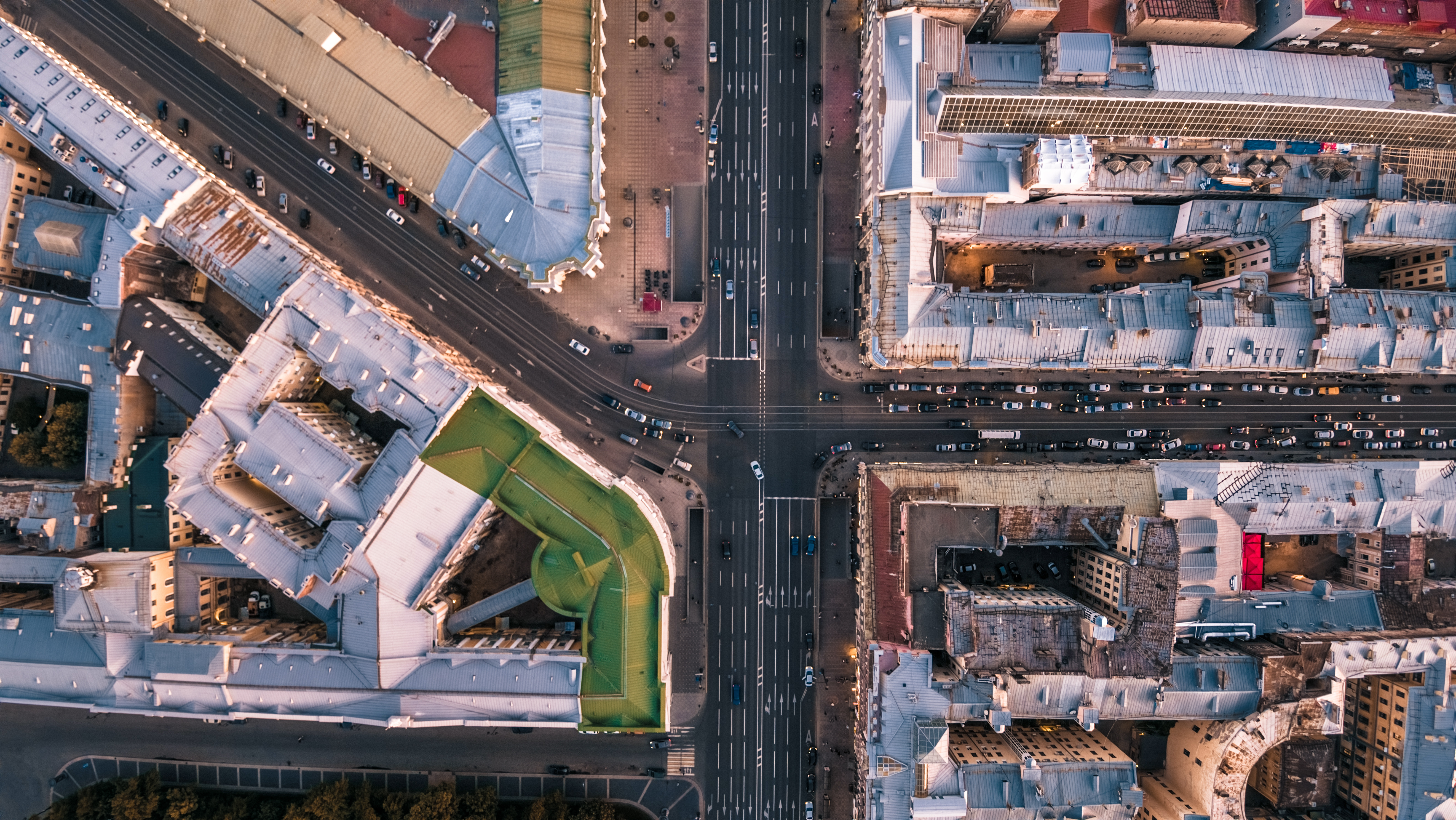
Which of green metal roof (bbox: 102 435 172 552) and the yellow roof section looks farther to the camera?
green metal roof (bbox: 102 435 172 552)

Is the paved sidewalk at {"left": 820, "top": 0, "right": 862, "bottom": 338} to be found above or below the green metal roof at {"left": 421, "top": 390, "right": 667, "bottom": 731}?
above

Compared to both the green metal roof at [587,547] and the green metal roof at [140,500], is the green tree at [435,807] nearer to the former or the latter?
the green metal roof at [587,547]

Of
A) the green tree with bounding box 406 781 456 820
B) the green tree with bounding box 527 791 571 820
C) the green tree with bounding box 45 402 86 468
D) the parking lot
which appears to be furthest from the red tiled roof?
the green tree with bounding box 45 402 86 468

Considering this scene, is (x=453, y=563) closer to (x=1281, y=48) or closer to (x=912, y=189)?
(x=912, y=189)

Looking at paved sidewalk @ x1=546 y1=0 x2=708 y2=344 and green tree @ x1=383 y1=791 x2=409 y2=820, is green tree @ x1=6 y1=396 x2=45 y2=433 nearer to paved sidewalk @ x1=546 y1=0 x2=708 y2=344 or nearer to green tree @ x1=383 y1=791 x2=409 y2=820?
green tree @ x1=383 y1=791 x2=409 y2=820

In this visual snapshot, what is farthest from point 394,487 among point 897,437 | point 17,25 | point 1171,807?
point 1171,807

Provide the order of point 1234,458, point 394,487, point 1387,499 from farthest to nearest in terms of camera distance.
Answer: point 1234,458 < point 1387,499 < point 394,487

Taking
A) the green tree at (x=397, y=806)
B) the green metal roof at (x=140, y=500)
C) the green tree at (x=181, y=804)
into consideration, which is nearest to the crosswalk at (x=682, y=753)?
the green tree at (x=397, y=806)

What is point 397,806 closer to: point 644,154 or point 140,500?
point 140,500
